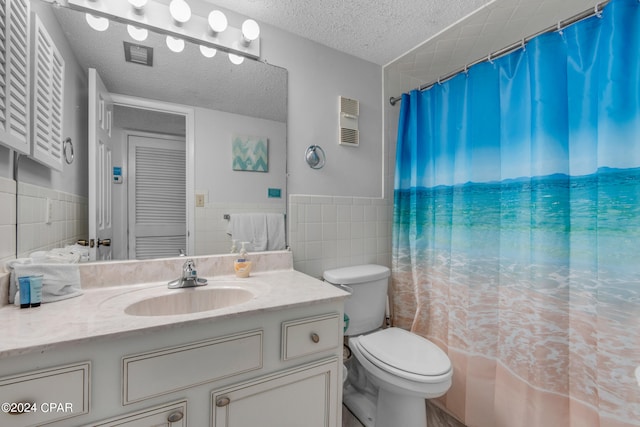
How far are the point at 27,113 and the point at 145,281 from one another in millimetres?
723

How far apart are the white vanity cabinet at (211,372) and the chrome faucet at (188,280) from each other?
1.24ft

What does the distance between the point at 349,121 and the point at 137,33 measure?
115cm

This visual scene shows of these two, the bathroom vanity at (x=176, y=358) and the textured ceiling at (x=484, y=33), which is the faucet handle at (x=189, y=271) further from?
the textured ceiling at (x=484, y=33)

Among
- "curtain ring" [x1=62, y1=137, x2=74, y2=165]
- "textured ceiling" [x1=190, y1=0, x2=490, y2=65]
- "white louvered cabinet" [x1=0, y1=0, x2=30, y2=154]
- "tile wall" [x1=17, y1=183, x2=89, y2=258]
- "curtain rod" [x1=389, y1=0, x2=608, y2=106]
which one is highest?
"textured ceiling" [x1=190, y1=0, x2=490, y2=65]

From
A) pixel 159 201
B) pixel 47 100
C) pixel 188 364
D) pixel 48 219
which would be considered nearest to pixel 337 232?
pixel 159 201

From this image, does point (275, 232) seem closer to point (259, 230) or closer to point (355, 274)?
point (259, 230)

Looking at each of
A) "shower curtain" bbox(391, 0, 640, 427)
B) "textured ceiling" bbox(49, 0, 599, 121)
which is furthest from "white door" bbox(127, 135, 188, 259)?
"shower curtain" bbox(391, 0, 640, 427)

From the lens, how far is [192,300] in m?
1.13

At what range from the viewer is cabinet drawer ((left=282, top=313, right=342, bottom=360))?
0.96m

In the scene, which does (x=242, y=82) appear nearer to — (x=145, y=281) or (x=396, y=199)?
(x=145, y=281)

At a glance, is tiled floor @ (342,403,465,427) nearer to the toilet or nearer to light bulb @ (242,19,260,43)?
the toilet

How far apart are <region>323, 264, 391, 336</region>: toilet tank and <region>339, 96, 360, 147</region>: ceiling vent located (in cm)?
81

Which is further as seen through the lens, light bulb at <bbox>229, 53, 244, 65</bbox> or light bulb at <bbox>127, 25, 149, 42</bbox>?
light bulb at <bbox>229, 53, 244, 65</bbox>

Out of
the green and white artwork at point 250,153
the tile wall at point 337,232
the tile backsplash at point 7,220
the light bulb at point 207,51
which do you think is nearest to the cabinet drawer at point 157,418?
the tile backsplash at point 7,220
